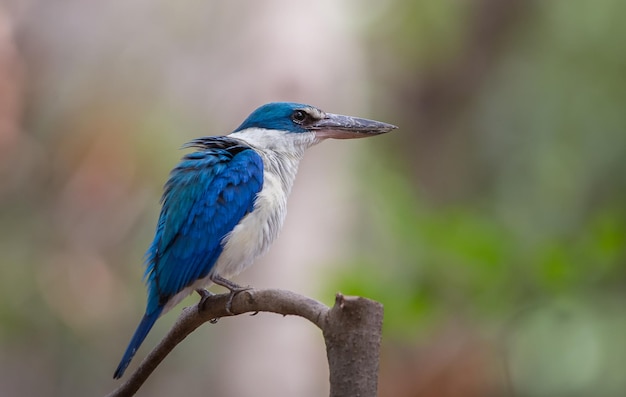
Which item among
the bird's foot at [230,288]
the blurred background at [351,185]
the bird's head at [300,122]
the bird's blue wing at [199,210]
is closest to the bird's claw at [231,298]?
the bird's foot at [230,288]

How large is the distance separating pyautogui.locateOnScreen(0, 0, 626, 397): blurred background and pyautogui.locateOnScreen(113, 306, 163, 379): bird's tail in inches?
53.1

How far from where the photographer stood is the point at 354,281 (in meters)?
4.14

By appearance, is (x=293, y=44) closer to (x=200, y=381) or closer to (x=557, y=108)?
(x=200, y=381)

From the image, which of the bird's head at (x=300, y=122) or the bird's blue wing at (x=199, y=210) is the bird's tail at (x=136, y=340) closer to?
the bird's blue wing at (x=199, y=210)

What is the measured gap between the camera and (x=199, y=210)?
123 inches

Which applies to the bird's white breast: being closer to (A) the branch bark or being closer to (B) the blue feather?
(B) the blue feather

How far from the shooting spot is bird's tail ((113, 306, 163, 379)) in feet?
8.20

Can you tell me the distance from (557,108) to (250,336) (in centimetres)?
368

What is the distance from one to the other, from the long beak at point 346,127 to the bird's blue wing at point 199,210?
1.24 ft

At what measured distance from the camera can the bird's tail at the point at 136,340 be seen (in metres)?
2.50

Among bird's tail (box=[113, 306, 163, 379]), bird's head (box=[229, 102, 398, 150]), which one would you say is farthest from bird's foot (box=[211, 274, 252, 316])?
bird's head (box=[229, 102, 398, 150])

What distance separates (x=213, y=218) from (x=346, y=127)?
692 mm

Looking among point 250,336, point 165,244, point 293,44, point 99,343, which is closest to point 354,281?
point 165,244

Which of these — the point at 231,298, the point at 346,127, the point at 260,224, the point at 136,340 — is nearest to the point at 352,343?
the point at 231,298
